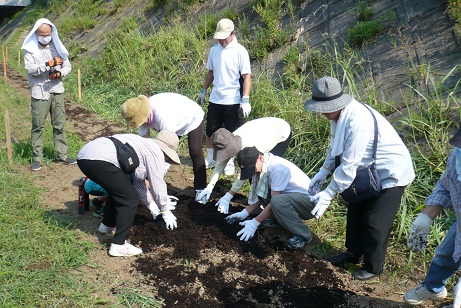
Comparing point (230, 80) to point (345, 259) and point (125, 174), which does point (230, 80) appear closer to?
point (125, 174)

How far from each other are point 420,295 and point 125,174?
242 centimetres

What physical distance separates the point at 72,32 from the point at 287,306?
43.5ft

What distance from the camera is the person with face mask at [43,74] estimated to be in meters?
5.56

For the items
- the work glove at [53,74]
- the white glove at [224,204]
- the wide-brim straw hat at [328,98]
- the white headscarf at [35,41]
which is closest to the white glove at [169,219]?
the white glove at [224,204]

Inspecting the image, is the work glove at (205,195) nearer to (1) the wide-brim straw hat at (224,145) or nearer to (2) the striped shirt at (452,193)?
(1) the wide-brim straw hat at (224,145)

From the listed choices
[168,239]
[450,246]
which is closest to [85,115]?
[168,239]

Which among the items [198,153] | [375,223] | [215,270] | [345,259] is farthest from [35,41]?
[375,223]

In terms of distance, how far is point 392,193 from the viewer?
3551 millimetres

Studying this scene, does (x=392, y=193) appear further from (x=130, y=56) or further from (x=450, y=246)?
(x=130, y=56)

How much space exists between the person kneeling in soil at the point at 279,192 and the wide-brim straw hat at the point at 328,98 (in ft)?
2.84

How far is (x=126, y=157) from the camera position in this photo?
381cm

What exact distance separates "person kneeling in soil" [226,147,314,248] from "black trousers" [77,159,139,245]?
3.20 ft

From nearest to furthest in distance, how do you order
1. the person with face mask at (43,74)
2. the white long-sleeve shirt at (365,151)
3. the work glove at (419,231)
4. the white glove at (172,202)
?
the work glove at (419,231)
the white long-sleeve shirt at (365,151)
the white glove at (172,202)
the person with face mask at (43,74)

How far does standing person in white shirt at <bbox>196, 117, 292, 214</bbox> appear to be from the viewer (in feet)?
14.1
